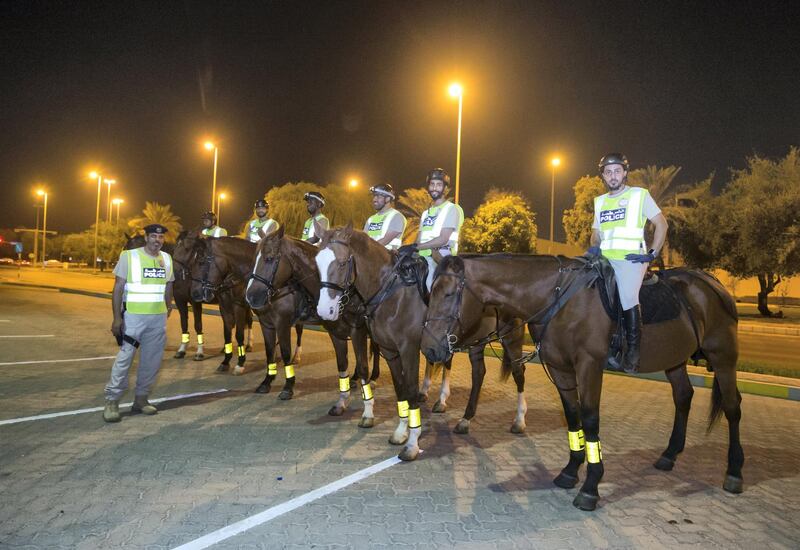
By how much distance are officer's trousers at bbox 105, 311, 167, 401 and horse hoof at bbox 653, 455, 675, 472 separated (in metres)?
6.20

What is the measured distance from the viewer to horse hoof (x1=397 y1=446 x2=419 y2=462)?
5.52 m

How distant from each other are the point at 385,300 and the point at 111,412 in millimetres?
3897

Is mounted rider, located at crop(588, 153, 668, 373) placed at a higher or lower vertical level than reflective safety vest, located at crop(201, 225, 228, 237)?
lower

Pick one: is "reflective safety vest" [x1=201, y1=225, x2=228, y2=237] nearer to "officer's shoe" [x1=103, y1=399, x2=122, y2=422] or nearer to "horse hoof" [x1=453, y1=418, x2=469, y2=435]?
"officer's shoe" [x1=103, y1=399, x2=122, y2=422]

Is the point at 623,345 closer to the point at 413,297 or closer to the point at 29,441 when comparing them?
the point at 413,297

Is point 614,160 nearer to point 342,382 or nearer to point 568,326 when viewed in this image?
point 568,326

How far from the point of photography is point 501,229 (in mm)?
28672

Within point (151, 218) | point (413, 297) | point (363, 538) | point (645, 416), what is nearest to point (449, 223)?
point (413, 297)

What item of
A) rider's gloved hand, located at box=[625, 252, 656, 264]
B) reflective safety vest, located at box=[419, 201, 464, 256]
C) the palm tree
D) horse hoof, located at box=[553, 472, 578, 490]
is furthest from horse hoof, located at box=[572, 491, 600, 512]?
the palm tree

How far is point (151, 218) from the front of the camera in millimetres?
65500

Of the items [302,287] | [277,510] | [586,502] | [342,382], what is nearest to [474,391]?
[342,382]

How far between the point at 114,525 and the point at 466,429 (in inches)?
161


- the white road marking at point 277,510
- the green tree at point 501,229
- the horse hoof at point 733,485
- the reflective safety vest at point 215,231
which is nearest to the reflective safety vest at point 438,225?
the white road marking at point 277,510

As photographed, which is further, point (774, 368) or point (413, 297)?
point (774, 368)
